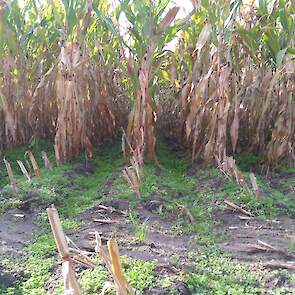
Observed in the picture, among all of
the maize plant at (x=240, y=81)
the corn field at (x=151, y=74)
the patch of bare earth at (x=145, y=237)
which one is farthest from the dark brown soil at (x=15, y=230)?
the maize plant at (x=240, y=81)

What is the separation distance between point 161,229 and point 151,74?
4.04 ft

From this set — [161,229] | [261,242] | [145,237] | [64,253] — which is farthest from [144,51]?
[64,253]

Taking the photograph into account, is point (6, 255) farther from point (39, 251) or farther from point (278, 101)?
point (278, 101)

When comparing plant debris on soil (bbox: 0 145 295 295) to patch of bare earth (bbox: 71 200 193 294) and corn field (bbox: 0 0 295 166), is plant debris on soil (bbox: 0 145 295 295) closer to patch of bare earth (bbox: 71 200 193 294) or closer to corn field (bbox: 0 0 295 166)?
patch of bare earth (bbox: 71 200 193 294)

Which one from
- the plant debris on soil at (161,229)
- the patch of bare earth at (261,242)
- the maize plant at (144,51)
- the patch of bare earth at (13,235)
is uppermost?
the maize plant at (144,51)

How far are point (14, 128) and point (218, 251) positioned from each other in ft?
6.75

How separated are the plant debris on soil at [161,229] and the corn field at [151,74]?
277 millimetres

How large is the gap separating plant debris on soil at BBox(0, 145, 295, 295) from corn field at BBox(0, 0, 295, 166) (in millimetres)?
277

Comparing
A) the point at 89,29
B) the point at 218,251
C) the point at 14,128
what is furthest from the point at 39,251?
the point at 89,29

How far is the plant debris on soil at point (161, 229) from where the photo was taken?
1968 mm

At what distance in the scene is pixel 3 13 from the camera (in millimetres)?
3371

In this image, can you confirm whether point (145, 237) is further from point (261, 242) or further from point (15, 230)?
point (15, 230)

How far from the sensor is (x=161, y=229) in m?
2.56

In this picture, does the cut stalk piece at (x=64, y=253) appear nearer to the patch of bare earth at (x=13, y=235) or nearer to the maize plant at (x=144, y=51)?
the patch of bare earth at (x=13, y=235)
